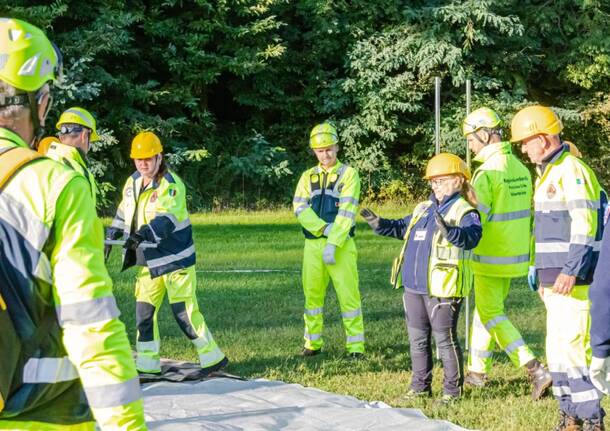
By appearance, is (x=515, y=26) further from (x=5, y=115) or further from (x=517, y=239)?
(x=5, y=115)

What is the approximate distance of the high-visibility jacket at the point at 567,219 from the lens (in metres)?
6.30

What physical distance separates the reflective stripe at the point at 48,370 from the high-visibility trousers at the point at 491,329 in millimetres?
5735

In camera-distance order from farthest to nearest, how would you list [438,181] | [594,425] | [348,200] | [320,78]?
1. [320,78]
2. [348,200]
3. [438,181]
4. [594,425]

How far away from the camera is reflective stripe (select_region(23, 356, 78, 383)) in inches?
105

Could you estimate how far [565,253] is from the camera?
21.4ft

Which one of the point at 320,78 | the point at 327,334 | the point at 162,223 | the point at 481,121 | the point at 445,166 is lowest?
the point at 327,334

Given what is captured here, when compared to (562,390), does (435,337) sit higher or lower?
higher

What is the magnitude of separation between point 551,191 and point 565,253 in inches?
17.4

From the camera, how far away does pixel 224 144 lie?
34.7 m

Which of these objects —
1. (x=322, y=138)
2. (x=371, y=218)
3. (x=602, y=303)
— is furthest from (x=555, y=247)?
(x=322, y=138)

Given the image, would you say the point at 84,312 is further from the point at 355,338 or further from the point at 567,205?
the point at 355,338

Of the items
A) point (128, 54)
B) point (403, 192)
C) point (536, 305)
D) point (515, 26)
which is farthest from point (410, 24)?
point (536, 305)

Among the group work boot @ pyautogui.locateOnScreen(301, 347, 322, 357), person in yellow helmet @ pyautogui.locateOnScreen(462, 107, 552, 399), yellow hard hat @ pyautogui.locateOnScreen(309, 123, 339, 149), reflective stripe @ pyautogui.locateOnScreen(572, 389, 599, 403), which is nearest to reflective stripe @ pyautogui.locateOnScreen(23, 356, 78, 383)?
reflective stripe @ pyautogui.locateOnScreen(572, 389, 599, 403)

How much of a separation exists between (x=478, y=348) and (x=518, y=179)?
1509mm
